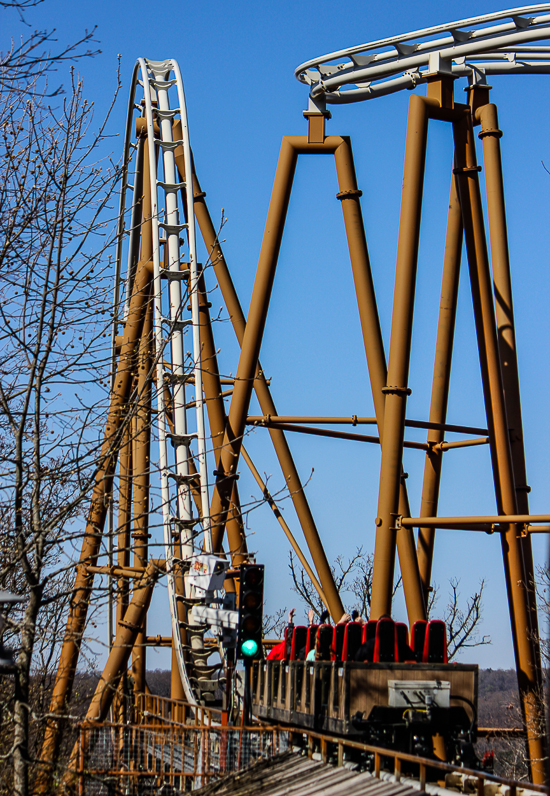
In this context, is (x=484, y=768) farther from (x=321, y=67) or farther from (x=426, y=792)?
(x=321, y=67)

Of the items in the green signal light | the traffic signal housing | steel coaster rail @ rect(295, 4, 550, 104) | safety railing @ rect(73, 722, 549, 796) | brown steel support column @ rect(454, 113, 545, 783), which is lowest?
safety railing @ rect(73, 722, 549, 796)

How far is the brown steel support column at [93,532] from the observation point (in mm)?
8617

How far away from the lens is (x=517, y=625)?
13.9 m

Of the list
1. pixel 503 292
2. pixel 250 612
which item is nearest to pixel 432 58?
pixel 503 292

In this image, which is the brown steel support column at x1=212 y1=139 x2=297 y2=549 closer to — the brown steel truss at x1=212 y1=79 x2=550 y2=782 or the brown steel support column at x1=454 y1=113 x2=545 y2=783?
the brown steel truss at x1=212 y1=79 x2=550 y2=782

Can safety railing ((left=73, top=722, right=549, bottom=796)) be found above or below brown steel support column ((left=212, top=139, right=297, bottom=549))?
below

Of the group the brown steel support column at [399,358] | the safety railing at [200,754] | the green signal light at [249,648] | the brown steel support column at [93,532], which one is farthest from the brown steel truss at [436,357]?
the green signal light at [249,648]

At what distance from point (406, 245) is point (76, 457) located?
7216 millimetres

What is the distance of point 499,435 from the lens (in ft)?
47.8

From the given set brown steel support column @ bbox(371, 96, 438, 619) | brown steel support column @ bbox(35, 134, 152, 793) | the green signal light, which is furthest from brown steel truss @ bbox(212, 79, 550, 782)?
the green signal light

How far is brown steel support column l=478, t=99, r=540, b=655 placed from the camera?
15547mm

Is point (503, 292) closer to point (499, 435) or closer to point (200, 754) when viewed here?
point (499, 435)

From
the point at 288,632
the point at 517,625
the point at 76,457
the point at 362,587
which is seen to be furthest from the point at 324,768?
the point at 362,587

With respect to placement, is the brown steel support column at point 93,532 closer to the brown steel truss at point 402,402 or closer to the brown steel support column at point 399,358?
the brown steel truss at point 402,402
